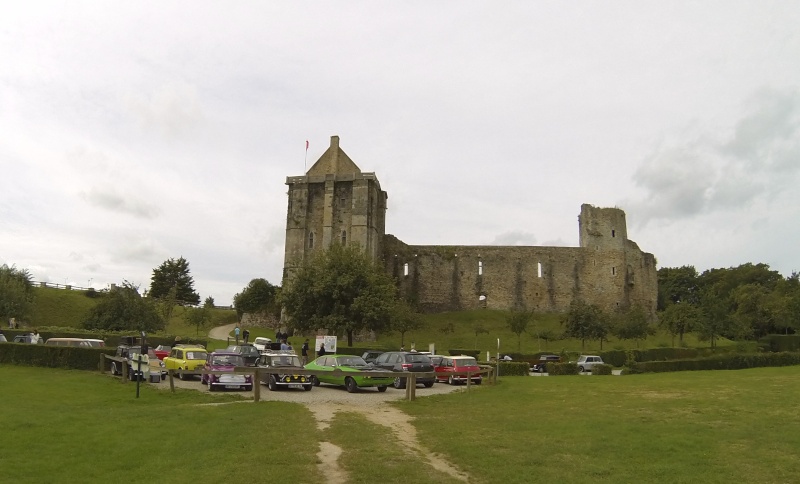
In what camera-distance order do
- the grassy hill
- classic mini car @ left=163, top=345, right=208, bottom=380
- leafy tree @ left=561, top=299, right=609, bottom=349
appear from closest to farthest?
classic mini car @ left=163, top=345, right=208, bottom=380
leafy tree @ left=561, top=299, right=609, bottom=349
the grassy hill

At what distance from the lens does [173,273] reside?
300 feet

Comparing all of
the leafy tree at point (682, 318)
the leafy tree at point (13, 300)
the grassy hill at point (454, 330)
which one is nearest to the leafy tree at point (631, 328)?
the grassy hill at point (454, 330)

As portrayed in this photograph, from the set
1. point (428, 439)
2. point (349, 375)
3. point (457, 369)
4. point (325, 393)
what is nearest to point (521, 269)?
Result: point (457, 369)

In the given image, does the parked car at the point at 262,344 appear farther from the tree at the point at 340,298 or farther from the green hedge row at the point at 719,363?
the green hedge row at the point at 719,363

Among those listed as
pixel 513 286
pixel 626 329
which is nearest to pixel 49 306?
pixel 513 286

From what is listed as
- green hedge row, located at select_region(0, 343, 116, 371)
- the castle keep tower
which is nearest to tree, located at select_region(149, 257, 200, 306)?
the castle keep tower

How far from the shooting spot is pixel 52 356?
26.0 metres

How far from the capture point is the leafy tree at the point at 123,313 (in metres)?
43.9

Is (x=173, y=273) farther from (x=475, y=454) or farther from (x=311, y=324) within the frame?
(x=475, y=454)

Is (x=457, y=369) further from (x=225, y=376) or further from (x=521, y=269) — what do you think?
(x=521, y=269)

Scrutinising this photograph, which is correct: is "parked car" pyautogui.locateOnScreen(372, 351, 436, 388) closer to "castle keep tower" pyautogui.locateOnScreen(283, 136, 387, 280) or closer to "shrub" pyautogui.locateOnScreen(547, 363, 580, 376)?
"shrub" pyautogui.locateOnScreen(547, 363, 580, 376)

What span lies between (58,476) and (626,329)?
46.5 metres

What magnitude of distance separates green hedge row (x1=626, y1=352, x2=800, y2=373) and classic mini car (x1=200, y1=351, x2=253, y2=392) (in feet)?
63.6

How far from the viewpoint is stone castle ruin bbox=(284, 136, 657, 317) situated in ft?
214
